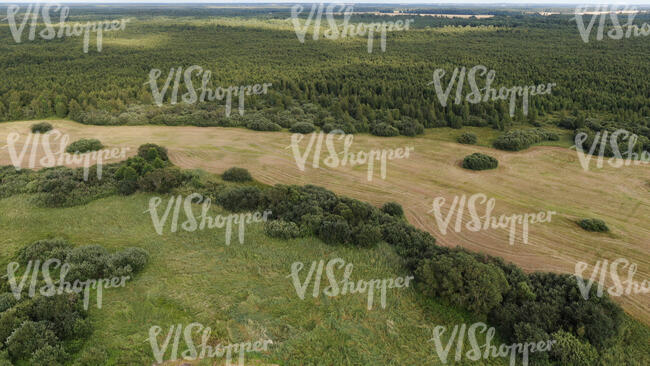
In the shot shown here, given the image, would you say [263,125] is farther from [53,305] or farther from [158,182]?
[53,305]

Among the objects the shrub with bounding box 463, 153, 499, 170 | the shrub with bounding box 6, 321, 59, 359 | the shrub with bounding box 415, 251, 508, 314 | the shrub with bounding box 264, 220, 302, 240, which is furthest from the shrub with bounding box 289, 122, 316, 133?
the shrub with bounding box 6, 321, 59, 359

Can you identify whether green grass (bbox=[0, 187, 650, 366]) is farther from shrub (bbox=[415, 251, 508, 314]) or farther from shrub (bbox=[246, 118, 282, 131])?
shrub (bbox=[246, 118, 282, 131])

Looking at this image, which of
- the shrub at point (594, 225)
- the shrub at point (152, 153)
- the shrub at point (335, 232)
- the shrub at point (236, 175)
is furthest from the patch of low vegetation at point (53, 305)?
the shrub at point (594, 225)

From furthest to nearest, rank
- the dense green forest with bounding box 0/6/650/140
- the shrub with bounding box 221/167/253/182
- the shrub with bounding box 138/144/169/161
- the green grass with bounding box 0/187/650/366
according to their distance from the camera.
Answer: the dense green forest with bounding box 0/6/650/140, the shrub with bounding box 138/144/169/161, the shrub with bounding box 221/167/253/182, the green grass with bounding box 0/187/650/366

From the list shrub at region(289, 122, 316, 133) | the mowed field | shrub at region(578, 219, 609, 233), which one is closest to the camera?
the mowed field

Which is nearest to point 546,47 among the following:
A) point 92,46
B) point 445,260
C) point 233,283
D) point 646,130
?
point 646,130

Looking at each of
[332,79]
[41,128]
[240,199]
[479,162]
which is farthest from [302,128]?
[41,128]
